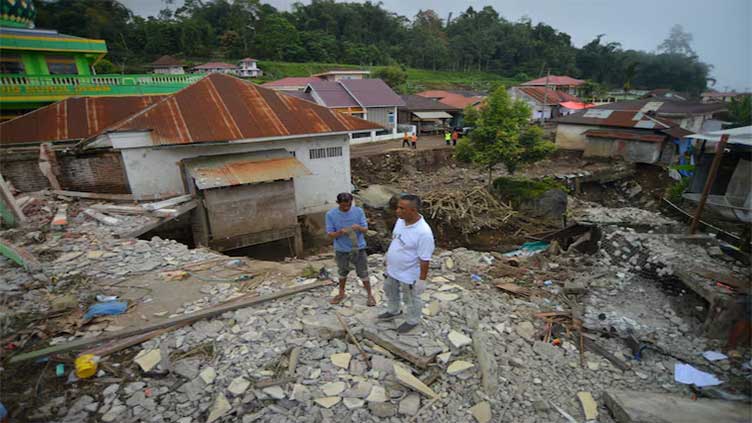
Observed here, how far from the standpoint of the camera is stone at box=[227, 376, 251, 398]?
3.70 m

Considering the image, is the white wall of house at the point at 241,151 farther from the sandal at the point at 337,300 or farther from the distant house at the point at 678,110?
the distant house at the point at 678,110

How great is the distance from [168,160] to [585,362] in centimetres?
1079

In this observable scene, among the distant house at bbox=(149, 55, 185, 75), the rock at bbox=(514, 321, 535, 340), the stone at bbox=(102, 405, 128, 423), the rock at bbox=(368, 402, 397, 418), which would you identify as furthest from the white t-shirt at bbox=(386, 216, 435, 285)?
the distant house at bbox=(149, 55, 185, 75)

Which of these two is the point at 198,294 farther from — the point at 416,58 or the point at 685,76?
the point at 416,58

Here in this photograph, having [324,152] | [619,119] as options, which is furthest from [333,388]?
[619,119]

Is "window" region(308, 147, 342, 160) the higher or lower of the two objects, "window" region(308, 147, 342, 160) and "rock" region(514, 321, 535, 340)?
the higher

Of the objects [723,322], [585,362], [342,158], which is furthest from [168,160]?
[723,322]

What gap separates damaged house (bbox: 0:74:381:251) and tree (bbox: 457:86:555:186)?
7.12m

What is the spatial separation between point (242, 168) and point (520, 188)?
1283 cm

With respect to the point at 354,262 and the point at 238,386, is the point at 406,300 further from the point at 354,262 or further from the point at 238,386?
the point at 238,386

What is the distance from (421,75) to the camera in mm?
61188

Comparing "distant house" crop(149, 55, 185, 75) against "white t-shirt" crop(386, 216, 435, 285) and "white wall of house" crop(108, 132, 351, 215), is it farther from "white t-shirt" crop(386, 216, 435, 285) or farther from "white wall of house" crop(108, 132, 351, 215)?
Result: "white t-shirt" crop(386, 216, 435, 285)

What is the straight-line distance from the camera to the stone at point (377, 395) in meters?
3.68

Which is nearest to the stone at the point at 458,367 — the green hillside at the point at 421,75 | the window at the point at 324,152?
the window at the point at 324,152
